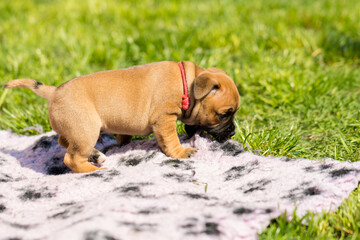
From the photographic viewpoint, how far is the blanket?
2.57 meters

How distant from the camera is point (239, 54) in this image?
21.8ft

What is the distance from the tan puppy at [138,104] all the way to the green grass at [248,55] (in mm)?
549

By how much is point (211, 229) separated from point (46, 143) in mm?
2530

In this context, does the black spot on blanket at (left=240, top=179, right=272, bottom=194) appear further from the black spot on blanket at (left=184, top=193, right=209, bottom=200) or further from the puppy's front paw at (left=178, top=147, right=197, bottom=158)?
the puppy's front paw at (left=178, top=147, right=197, bottom=158)

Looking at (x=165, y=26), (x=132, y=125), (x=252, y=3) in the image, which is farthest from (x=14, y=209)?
(x=252, y=3)

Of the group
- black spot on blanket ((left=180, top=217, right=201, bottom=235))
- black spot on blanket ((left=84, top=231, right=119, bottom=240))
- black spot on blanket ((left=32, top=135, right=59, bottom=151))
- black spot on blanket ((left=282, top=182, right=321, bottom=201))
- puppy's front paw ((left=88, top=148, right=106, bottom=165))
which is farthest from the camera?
black spot on blanket ((left=32, top=135, right=59, bottom=151))

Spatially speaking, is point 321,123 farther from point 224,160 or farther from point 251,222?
point 251,222

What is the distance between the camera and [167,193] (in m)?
3.08

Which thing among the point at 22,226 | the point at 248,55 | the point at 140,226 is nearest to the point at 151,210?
the point at 140,226

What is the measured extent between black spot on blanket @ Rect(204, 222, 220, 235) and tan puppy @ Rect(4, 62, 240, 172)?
129 cm

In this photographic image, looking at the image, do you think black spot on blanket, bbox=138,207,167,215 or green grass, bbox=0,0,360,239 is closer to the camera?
black spot on blanket, bbox=138,207,167,215

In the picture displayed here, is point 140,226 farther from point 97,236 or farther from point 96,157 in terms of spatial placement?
point 96,157

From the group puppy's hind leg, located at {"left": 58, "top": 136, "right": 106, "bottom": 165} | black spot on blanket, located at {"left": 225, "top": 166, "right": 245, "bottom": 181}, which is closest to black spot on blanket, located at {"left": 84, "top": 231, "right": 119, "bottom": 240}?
black spot on blanket, located at {"left": 225, "top": 166, "right": 245, "bottom": 181}

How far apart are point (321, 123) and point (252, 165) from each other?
1.59 m
